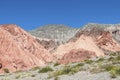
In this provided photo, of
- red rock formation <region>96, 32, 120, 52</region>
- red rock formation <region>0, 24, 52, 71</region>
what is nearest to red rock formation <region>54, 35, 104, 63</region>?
red rock formation <region>0, 24, 52, 71</region>

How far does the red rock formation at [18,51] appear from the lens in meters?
58.0

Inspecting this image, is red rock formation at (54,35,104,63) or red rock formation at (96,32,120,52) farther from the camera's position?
red rock formation at (96,32,120,52)

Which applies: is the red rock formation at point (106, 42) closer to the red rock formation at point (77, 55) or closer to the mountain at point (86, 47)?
the mountain at point (86, 47)

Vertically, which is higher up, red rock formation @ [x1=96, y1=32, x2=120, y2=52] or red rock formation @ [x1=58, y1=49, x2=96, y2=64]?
red rock formation @ [x1=96, y1=32, x2=120, y2=52]

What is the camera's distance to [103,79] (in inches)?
998

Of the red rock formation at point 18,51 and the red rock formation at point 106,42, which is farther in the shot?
the red rock formation at point 106,42

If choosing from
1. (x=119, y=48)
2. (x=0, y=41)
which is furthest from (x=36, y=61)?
(x=119, y=48)

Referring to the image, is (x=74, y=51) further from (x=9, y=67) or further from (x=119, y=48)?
(x=119, y=48)

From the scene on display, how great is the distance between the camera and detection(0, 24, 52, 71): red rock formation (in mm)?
58022

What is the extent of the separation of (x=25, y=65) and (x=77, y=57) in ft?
56.1

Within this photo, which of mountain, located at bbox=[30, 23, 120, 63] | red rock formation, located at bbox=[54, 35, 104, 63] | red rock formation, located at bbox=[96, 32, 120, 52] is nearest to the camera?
mountain, located at bbox=[30, 23, 120, 63]

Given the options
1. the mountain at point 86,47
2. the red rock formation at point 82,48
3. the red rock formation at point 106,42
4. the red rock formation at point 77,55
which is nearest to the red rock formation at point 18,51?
the red rock formation at point 77,55

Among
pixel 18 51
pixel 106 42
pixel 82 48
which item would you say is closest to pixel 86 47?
pixel 82 48

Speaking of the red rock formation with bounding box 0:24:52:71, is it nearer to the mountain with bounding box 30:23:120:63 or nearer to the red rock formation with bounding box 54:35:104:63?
the mountain with bounding box 30:23:120:63
